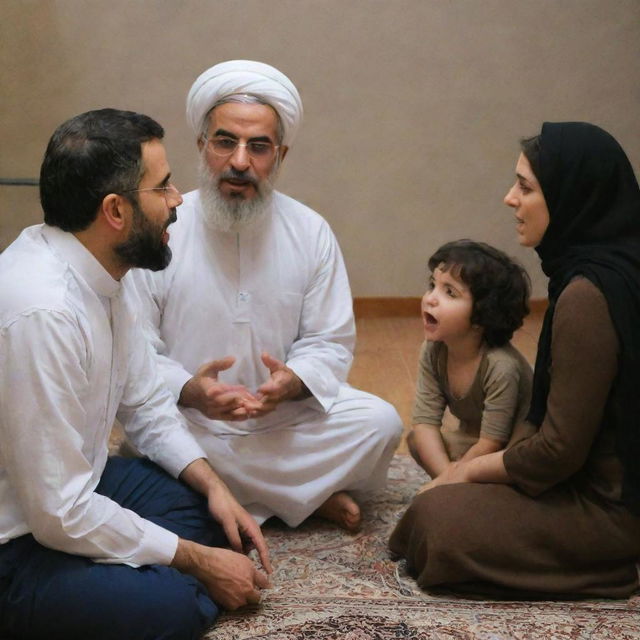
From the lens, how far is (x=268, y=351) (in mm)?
3059

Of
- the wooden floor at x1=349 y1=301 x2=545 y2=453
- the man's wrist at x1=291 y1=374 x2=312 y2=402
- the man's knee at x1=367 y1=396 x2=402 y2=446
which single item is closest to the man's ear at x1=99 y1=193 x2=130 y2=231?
the man's wrist at x1=291 y1=374 x2=312 y2=402

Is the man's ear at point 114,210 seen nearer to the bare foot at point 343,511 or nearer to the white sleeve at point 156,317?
the white sleeve at point 156,317

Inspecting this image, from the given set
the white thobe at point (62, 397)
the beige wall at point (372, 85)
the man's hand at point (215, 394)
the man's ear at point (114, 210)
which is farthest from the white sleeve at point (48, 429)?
the beige wall at point (372, 85)

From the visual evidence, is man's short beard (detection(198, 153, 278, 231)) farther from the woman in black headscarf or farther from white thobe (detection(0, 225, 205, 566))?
the woman in black headscarf

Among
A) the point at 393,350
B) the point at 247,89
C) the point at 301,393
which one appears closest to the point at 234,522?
the point at 301,393

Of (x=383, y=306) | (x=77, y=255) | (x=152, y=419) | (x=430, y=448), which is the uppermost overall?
(x=77, y=255)

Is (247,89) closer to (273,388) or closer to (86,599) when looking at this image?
(273,388)

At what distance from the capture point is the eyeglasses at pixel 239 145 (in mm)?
2963

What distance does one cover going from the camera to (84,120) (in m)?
2.14

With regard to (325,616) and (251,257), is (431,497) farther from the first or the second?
(251,257)

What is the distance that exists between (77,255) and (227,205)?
87cm

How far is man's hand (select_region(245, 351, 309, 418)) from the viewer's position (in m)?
2.81

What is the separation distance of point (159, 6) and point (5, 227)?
1.45m

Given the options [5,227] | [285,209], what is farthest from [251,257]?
[5,227]
